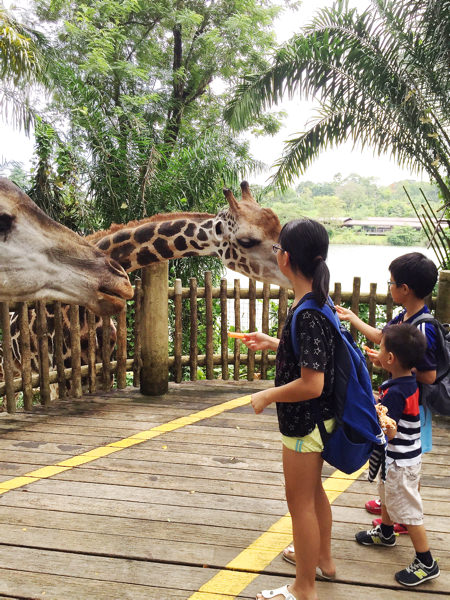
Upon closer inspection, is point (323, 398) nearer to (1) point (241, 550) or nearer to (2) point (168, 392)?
(1) point (241, 550)

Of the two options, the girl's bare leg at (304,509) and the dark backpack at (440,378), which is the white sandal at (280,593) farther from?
the dark backpack at (440,378)

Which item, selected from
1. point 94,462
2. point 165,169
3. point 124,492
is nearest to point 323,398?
point 124,492

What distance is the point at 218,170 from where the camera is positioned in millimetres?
8984

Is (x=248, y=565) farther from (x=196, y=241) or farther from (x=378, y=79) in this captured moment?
(x=378, y=79)

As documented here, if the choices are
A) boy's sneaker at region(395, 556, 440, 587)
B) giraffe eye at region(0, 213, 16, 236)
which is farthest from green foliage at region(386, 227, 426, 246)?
giraffe eye at region(0, 213, 16, 236)

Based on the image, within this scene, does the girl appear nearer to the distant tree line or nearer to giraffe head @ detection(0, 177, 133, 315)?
giraffe head @ detection(0, 177, 133, 315)

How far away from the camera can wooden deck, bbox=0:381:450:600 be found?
90.7 inches

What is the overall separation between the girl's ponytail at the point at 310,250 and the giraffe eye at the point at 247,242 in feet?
9.41

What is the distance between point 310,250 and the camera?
1.98 meters

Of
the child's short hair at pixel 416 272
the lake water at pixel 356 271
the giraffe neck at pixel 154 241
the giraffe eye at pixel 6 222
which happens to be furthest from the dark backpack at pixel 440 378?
the giraffe neck at pixel 154 241

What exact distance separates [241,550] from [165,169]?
25.3ft

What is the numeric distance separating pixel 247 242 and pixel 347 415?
3.08 meters

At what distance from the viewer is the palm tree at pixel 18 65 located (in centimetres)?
848

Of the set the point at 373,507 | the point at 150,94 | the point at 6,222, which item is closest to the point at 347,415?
the point at 373,507
